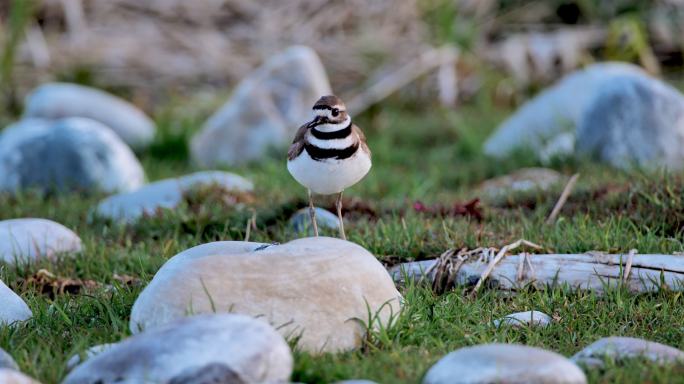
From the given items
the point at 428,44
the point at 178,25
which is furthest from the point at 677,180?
the point at 178,25

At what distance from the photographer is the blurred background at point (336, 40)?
36.5 ft

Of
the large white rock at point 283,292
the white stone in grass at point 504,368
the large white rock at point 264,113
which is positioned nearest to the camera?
the white stone in grass at point 504,368

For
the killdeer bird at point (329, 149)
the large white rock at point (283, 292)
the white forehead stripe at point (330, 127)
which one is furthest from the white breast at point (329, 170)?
the large white rock at point (283, 292)

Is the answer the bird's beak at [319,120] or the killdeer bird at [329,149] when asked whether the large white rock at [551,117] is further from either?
the bird's beak at [319,120]

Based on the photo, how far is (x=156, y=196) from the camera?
6.54m

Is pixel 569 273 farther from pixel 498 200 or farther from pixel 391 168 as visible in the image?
pixel 391 168

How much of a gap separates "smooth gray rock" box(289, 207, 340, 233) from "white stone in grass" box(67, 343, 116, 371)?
2.06 meters

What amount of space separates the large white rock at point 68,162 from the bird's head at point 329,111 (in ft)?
12.5

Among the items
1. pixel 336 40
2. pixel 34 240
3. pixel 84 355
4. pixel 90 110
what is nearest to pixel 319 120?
pixel 84 355

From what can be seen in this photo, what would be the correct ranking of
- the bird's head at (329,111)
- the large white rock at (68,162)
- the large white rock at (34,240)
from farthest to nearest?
the large white rock at (68,162)
the large white rock at (34,240)
the bird's head at (329,111)

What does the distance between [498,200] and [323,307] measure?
280cm

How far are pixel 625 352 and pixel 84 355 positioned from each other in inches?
68.7

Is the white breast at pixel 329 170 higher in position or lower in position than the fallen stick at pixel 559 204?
higher

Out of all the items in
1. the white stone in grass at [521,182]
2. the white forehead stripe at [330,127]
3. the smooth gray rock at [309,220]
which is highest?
the white forehead stripe at [330,127]
